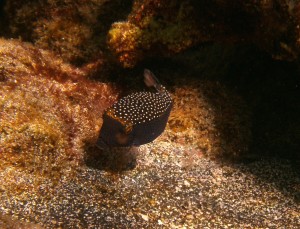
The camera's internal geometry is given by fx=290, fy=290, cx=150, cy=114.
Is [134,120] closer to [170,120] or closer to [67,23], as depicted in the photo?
[170,120]

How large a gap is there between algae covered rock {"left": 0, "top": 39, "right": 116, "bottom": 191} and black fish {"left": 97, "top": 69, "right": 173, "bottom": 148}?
703mm

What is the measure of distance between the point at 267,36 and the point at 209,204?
2.74 metres

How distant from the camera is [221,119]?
5.84 m

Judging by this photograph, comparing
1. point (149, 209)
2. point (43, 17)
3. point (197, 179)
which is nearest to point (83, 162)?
point (149, 209)

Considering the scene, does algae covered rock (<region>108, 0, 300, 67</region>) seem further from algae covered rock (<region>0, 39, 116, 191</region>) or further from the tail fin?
algae covered rock (<region>0, 39, 116, 191</region>)

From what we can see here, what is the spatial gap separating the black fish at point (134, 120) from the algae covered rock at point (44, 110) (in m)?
0.70

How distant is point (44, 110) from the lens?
445cm

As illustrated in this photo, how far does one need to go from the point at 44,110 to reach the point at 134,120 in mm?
1426

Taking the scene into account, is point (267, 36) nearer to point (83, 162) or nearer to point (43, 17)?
point (83, 162)

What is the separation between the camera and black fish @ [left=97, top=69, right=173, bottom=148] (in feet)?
13.4

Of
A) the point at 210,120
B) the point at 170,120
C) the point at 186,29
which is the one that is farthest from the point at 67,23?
the point at 210,120

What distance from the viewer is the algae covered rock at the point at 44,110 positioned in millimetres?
3889

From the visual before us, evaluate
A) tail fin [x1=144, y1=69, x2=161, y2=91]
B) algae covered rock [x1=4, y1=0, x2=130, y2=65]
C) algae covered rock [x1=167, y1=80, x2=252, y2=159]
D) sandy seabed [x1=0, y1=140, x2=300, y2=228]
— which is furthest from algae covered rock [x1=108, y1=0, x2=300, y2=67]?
sandy seabed [x1=0, y1=140, x2=300, y2=228]

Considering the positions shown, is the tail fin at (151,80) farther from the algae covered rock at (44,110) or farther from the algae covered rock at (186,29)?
the algae covered rock at (44,110)
